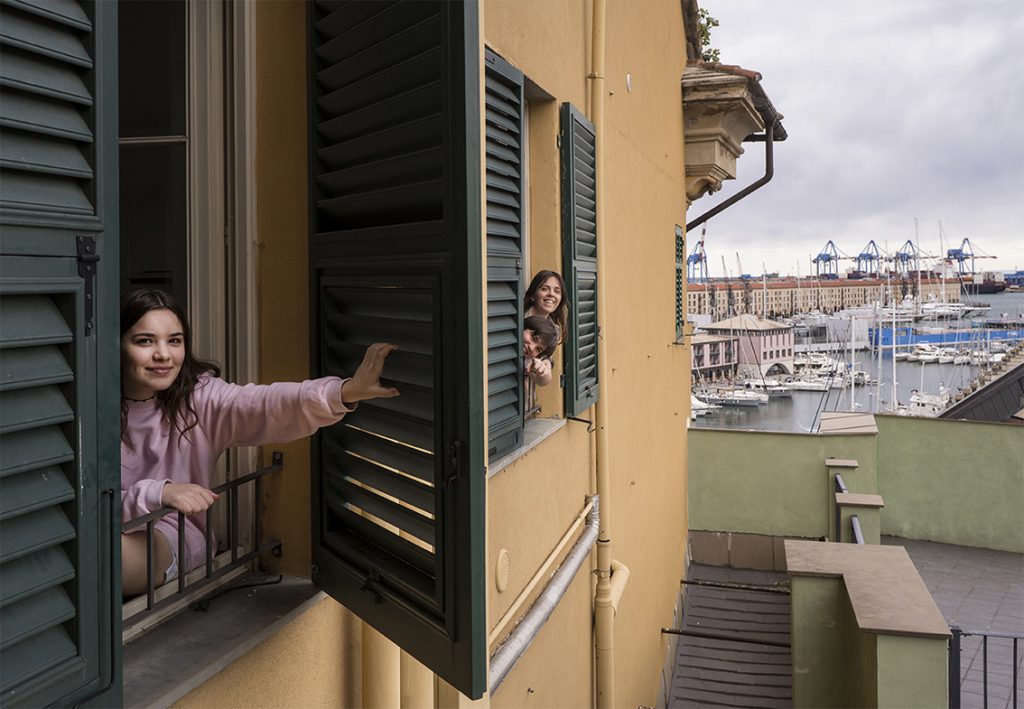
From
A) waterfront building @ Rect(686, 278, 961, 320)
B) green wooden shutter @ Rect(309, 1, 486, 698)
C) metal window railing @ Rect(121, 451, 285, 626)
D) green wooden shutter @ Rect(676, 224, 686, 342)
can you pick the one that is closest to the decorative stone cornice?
green wooden shutter @ Rect(676, 224, 686, 342)

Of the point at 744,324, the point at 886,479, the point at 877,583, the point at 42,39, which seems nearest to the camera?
the point at 42,39

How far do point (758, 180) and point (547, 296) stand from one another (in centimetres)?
838

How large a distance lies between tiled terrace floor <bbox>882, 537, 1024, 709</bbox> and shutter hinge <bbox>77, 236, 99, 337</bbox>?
715 centimetres

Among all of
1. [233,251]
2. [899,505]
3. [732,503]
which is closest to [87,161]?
[233,251]

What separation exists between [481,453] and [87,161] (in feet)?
3.03

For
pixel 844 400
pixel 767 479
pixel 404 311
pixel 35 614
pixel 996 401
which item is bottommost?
pixel 844 400

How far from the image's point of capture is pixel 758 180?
11.8m

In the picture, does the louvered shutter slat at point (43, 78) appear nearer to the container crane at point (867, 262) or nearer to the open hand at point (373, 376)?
the open hand at point (373, 376)

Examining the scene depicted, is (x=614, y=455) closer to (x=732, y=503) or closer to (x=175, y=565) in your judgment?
(x=175, y=565)

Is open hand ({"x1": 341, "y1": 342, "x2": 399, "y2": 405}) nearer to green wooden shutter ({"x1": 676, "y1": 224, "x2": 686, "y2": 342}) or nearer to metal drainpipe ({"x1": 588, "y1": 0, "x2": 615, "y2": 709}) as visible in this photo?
metal drainpipe ({"x1": 588, "y1": 0, "x2": 615, "y2": 709})

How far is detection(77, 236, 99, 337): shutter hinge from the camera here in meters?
1.34

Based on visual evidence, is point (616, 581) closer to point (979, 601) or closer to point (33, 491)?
point (33, 491)

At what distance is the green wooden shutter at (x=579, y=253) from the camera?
4590 mm

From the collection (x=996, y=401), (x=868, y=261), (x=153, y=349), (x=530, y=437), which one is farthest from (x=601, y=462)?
(x=868, y=261)
